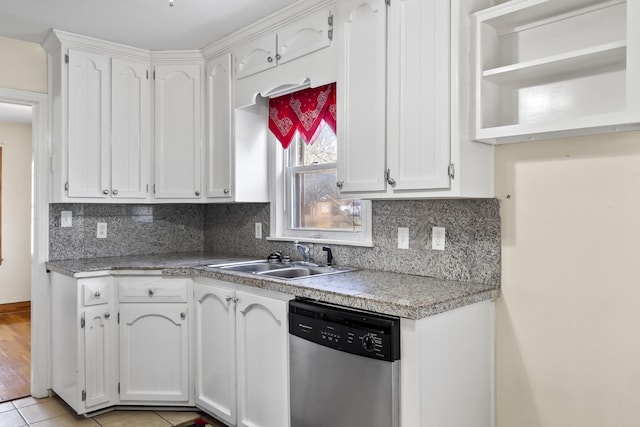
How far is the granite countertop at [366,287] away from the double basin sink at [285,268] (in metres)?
0.14

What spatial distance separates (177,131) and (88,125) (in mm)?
547

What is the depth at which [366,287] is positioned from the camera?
2.00 metres

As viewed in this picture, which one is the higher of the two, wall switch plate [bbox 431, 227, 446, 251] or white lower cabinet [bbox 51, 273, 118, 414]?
wall switch plate [bbox 431, 227, 446, 251]

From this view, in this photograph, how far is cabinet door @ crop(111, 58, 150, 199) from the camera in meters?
3.11

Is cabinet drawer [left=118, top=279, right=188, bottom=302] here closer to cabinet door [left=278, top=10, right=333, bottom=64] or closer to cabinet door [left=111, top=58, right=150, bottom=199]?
cabinet door [left=111, top=58, right=150, bottom=199]

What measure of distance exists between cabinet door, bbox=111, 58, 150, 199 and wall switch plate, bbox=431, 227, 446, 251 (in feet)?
6.58

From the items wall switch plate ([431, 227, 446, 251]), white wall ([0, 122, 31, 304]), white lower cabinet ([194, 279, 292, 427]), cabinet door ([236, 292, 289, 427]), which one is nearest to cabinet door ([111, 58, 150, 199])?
white lower cabinet ([194, 279, 292, 427])

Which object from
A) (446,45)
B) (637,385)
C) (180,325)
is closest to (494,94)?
(446,45)

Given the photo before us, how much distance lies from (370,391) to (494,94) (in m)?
1.28

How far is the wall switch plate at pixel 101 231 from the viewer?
3.34 meters

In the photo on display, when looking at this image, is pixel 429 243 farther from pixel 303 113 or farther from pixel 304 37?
pixel 304 37

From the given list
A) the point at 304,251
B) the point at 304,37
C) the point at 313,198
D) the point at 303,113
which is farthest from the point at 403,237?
the point at 304,37

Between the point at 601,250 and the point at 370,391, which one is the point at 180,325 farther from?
the point at 601,250

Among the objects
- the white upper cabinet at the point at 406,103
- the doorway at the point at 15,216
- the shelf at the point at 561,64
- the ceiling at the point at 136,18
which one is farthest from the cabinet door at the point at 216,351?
the doorway at the point at 15,216
